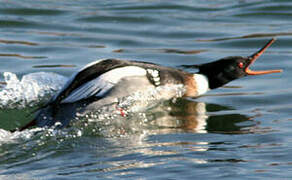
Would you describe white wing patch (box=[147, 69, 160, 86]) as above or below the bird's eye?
below

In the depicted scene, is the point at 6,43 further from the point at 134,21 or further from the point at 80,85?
the point at 80,85

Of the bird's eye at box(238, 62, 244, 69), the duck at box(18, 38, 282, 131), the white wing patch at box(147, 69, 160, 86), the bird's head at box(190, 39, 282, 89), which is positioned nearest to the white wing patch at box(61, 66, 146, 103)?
the duck at box(18, 38, 282, 131)

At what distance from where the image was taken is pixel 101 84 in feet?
22.9

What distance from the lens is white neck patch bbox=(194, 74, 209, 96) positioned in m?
8.16

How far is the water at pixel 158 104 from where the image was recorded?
5590 millimetres

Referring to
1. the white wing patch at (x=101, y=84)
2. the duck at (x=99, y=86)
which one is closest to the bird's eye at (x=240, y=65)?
the duck at (x=99, y=86)

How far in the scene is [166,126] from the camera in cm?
701

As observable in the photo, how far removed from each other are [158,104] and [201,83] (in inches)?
28.0

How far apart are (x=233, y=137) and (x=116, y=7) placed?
6817 millimetres

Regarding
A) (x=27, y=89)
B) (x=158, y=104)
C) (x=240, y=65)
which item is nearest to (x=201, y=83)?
(x=240, y=65)

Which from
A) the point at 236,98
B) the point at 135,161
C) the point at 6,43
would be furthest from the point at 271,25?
the point at 135,161

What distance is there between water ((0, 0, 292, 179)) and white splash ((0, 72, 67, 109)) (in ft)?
0.04

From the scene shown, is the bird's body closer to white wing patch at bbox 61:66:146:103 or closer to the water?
white wing patch at bbox 61:66:146:103

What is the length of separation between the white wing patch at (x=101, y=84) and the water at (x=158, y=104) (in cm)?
26
